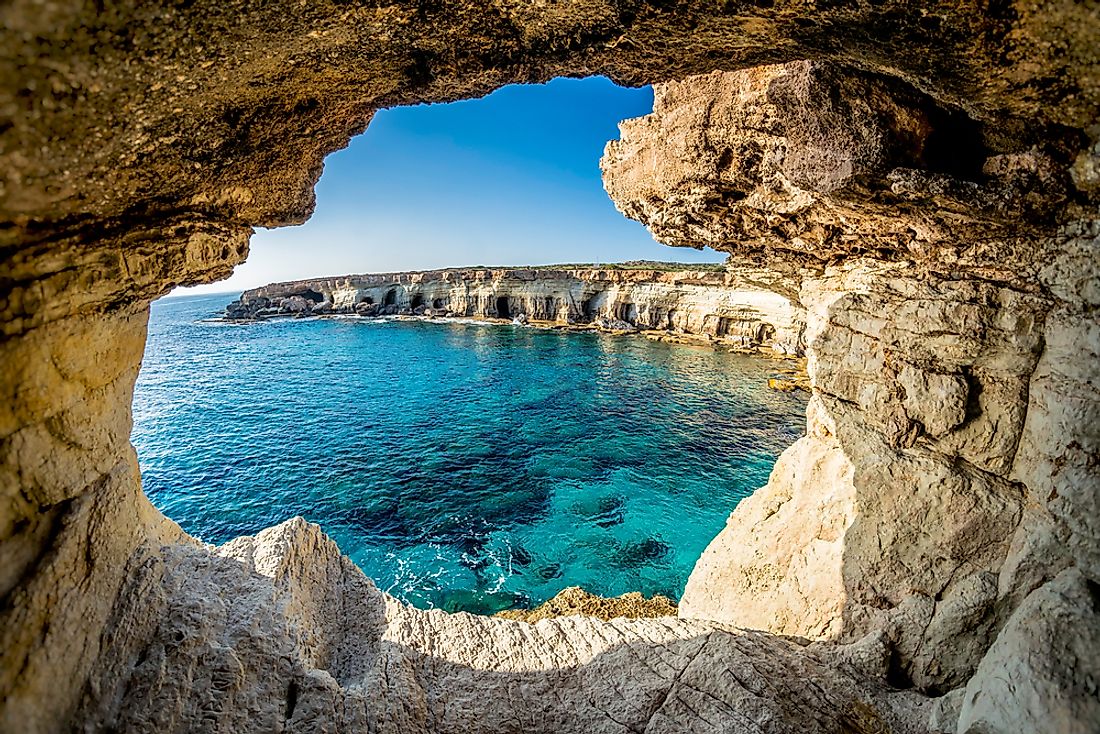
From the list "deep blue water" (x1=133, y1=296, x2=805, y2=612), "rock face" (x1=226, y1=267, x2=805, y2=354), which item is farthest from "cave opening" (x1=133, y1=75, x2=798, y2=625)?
A: "rock face" (x1=226, y1=267, x2=805, y2=354)

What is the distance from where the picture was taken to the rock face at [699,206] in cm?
348

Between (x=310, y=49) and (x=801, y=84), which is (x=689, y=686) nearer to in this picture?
(x=801, y=84)

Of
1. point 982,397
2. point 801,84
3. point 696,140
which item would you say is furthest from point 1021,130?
point 696,140

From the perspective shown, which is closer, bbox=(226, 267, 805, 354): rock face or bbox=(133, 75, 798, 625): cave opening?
bbox=(133, 75, 798, 625): cave opening

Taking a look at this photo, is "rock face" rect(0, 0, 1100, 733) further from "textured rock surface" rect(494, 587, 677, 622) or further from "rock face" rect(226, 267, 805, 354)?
"rock face" rect(226, 267, 805, 354)

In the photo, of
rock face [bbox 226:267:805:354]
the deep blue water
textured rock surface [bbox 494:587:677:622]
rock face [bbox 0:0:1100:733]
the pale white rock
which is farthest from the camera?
rock face [bbox 226:267:805:354]

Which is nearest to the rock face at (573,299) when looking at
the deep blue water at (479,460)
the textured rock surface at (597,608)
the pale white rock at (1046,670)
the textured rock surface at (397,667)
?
the deep blue water at (479,460)

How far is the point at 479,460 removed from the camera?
73.4 feet

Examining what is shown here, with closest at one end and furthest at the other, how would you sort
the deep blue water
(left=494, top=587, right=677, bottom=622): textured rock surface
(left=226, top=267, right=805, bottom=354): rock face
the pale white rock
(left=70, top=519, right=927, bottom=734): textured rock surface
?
the pale white rock → (left=70, top=519, right=927, bottom=734): textured rock surface → (left=494, top=587, right=677, bottom=622): textured rock surface → the deep blue water → (left=226, top=267, right=805, bottom=354): rock face

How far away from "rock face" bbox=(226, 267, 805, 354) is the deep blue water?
34.6ft

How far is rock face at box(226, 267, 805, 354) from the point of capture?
50.3 m

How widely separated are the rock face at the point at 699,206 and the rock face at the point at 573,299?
30.9 meters

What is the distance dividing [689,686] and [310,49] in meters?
8.14

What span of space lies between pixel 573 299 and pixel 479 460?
4517cm
